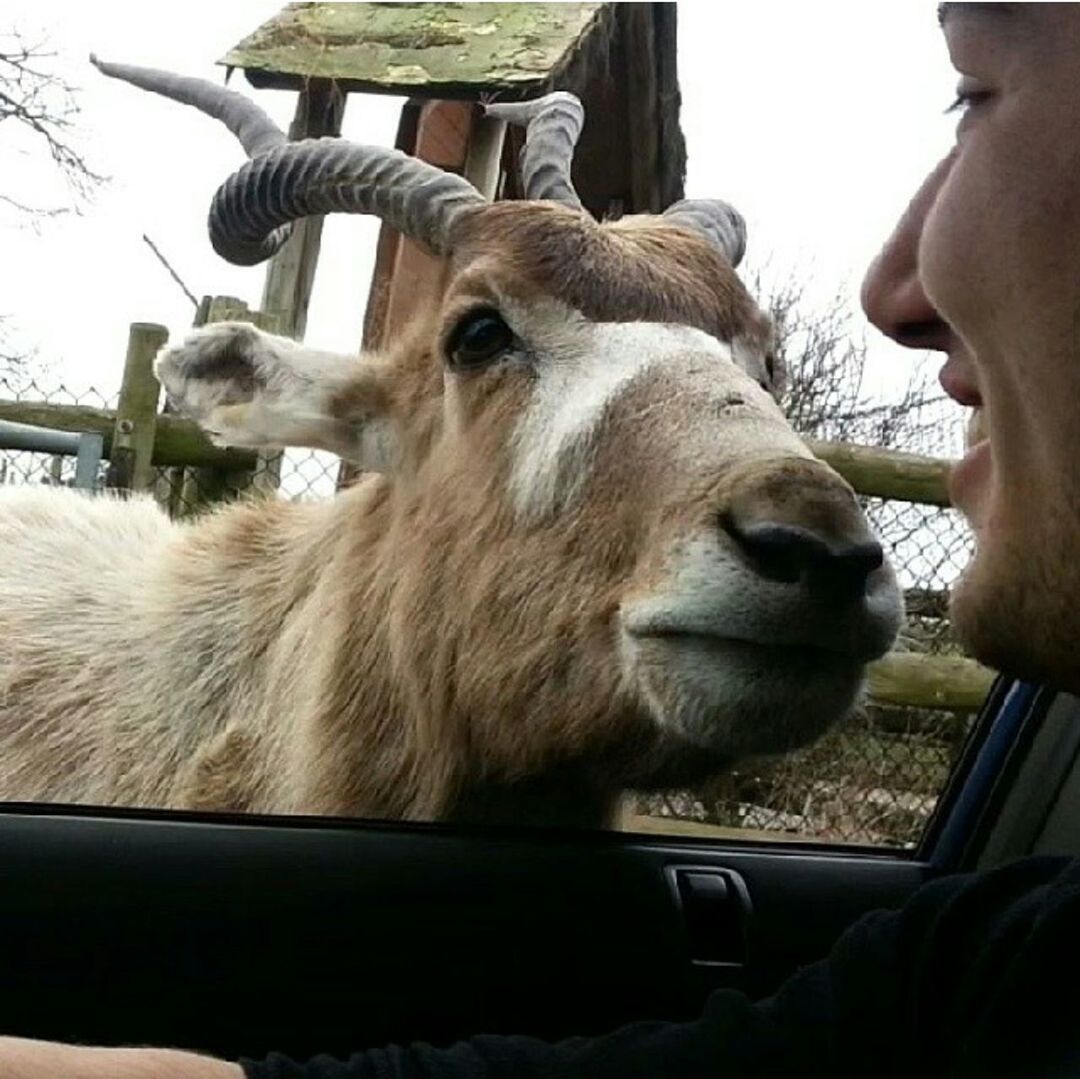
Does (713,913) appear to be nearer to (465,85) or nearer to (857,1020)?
(857,1020)

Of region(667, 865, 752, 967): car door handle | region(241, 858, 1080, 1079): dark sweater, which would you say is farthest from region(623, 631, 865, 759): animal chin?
region(241, 858, 1080, 1079): dark sweater

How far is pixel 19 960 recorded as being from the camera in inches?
74.2

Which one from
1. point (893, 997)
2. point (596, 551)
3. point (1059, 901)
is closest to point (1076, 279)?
point (1059, 901)

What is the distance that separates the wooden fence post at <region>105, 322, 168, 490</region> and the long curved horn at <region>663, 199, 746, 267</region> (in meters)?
1.00

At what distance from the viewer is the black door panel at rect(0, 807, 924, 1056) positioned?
1.92 meters

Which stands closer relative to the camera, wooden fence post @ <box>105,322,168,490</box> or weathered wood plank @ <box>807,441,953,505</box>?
wooden fence post @ <box>105,322,168,490</box>

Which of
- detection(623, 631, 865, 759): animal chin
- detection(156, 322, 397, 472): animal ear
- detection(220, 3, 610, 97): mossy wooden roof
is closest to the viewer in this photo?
detection(623, 631, 865, 759): animal chin

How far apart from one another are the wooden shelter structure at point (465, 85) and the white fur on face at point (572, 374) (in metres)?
0.36

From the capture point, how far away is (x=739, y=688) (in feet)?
6.76

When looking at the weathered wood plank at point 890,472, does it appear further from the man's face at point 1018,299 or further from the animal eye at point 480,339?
the man's face at point 1018,299

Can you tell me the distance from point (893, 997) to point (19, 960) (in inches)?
42.5

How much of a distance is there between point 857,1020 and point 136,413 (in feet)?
5.50

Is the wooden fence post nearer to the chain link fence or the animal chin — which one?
the chain link fence

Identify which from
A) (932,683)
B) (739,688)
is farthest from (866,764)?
(739,688)
